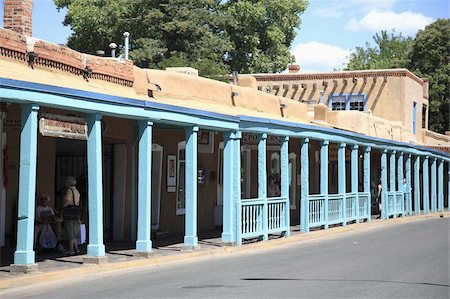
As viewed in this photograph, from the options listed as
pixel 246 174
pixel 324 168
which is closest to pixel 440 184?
pixel 324 168

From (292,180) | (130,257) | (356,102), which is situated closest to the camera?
(130,257)

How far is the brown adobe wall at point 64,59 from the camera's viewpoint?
48.5 ft

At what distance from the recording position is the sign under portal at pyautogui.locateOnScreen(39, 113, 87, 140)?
13.9 meters

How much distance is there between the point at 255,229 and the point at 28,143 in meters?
9.04

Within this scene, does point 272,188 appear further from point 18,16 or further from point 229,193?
point 18,16

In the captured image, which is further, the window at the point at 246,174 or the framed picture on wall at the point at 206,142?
the window at the point at 246,174

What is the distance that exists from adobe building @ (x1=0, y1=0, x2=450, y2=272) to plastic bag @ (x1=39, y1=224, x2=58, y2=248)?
2.37ft

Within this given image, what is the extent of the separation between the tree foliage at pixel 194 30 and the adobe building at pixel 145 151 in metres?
18.0

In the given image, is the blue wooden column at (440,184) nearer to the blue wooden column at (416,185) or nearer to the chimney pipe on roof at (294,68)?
the blue wooden column at (416,185)

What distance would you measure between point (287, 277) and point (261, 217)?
7.87m

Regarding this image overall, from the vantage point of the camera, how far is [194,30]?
49.7 metres

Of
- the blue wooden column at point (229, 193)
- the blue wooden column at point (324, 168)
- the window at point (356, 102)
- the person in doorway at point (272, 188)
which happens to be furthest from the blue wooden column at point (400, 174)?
the blue wooden column at point (229, 193)

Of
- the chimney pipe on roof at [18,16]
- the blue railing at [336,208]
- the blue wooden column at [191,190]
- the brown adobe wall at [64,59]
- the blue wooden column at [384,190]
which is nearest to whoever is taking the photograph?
the brown adobe wall at [64,59]

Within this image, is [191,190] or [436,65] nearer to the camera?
[191,190]
